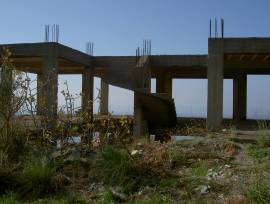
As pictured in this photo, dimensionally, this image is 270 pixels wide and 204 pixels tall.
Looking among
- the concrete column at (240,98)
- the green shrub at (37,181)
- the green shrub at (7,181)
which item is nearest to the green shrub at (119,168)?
the green shrub at (37,181)

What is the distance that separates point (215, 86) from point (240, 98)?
1249 cm

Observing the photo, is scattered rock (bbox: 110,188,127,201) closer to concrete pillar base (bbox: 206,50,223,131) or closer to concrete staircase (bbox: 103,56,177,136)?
concrete pillar base (bbox: 206,50,223,131)

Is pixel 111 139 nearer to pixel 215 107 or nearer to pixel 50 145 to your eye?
pixel 50 145

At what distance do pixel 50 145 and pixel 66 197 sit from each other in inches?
89.7

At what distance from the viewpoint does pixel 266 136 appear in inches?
331

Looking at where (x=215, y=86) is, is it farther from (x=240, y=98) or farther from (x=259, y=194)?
(x=259, y=194)

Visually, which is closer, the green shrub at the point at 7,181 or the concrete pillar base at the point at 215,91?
the green shrub at the point at 7,181

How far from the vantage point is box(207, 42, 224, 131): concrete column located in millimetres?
19578

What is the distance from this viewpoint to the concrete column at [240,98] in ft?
104

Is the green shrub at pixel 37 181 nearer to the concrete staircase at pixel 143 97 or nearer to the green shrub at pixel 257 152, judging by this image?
the green shrub at pixel 257 152

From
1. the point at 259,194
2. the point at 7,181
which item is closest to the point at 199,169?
the point at 259,194

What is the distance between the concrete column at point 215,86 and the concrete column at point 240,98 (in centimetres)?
1211

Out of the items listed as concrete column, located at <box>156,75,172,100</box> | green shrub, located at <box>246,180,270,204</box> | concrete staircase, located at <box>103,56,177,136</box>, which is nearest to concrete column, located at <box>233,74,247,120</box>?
concrete column, located at <box>156,75,172,100</box>

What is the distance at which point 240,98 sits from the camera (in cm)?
3188
